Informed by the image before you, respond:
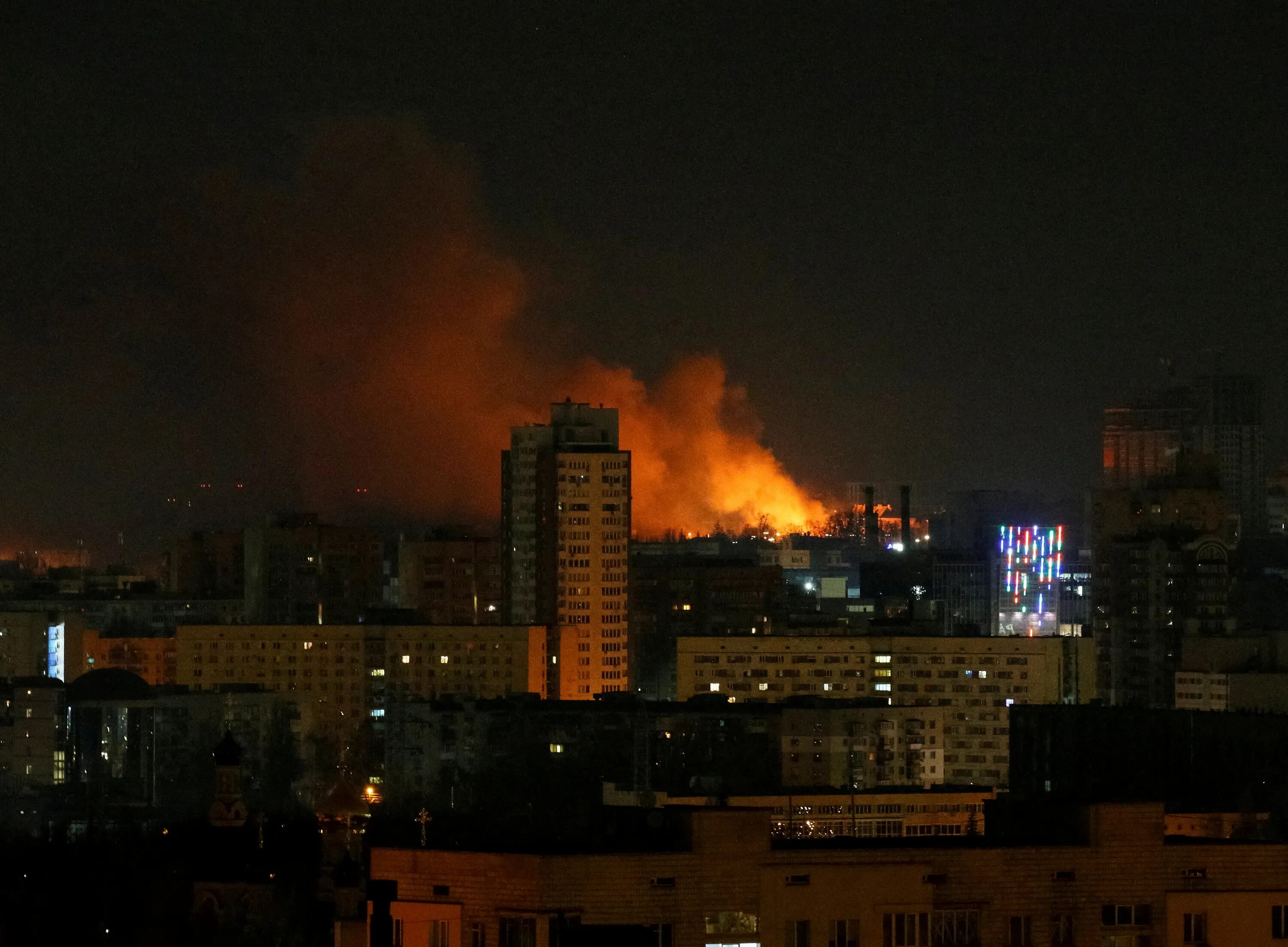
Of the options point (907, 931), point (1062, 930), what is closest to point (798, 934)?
point (907, 931)

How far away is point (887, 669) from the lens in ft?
133

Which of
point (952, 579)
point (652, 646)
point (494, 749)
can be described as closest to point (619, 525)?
point (652, 646)

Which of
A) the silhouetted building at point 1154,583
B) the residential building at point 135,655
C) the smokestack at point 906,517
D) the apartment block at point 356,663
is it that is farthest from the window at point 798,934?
the smokestack at point 906,517

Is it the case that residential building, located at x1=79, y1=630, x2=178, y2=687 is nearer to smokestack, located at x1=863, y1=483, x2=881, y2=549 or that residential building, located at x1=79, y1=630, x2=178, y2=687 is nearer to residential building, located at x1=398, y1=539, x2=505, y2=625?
residential building, located at x1=398, y1=539, x2=505, y2=625

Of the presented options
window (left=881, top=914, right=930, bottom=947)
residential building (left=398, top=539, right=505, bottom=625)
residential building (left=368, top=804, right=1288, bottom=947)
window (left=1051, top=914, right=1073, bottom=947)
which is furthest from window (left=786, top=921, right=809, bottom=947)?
residential building (left=398, top=539, right=505, bottom=625)

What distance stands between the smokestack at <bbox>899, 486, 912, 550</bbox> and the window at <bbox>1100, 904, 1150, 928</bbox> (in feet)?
191

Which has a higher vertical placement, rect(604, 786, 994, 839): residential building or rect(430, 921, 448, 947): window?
rect(604, 786, 994, 839): residential building

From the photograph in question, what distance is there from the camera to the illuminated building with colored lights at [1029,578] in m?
56.6

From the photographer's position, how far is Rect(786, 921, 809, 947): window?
12.0m

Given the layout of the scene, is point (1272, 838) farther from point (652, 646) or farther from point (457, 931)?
point (652, 646)

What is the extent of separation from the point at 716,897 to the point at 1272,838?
3.54 meters

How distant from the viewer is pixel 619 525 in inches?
1677

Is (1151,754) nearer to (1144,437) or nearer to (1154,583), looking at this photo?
(1154,583)

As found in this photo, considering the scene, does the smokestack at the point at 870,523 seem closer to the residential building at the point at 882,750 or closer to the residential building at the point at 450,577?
the residential building at the point at 450,577
